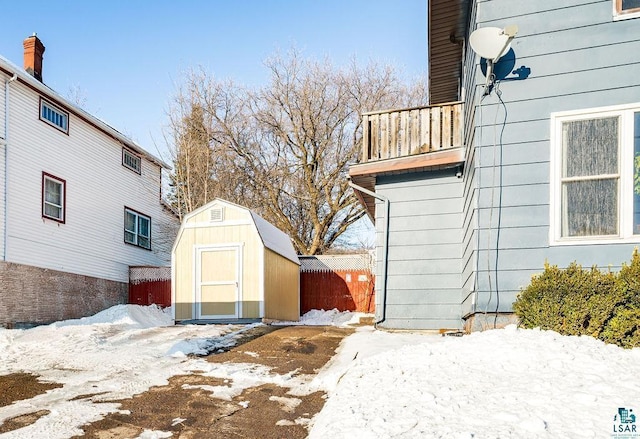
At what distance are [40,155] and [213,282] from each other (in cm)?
594

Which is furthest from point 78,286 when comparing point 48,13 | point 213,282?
point 48,13

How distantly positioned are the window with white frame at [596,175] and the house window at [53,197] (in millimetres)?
12413

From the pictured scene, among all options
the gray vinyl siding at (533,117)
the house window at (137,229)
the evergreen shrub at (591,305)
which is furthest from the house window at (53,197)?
the evergreen shrub at (591,305)

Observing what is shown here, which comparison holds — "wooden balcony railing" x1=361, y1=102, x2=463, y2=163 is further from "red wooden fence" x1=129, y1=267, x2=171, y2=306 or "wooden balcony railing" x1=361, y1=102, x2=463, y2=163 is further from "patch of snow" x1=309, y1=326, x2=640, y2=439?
"red wooden fence" x1=129, y1=267, x2=171, y2=306

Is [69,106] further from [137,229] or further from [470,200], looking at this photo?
[470,200]

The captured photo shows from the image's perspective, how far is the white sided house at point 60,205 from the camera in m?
12.1

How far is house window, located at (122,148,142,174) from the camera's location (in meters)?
17.3

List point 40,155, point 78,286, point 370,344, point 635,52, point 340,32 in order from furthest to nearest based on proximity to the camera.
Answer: point 340,32
point 78,286
point 40,155
point 370,344
point 635,52

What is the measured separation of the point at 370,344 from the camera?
6.25 m

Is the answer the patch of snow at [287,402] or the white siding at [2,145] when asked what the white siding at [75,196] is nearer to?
the white siding at [2,145]

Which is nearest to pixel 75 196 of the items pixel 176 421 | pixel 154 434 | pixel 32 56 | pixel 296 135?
pixel 32 56

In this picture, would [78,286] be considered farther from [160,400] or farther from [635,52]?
[635,52]

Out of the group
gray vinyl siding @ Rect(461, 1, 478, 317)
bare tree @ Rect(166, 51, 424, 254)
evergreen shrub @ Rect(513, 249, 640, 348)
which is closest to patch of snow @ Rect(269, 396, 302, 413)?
evergreen shrub @ Rect(513, 249, 640, 348)

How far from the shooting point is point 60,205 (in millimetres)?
13906
